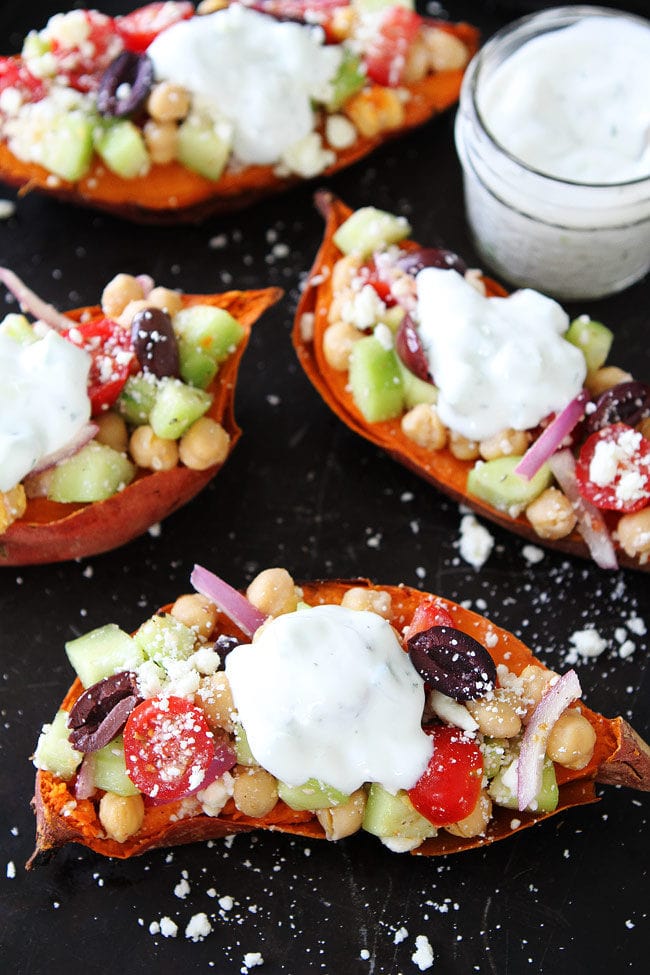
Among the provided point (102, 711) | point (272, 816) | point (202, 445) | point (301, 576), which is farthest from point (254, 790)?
point (202, 445)

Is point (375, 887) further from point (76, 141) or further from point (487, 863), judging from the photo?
point (76, 141)

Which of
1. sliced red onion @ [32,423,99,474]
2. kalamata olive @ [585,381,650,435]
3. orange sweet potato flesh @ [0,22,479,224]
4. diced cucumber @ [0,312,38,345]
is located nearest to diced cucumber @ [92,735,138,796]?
sliced red onion @ [32,423,99,474]

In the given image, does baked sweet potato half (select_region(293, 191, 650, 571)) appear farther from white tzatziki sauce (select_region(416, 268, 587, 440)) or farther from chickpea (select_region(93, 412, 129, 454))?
chickpea (select_region(93, 412, 129, 454))

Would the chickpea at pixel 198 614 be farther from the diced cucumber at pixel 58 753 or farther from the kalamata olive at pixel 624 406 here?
the kalamata olive at pixel 624 406

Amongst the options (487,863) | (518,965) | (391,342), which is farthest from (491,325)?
(518,965)

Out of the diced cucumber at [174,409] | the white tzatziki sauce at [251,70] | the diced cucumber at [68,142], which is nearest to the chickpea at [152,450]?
the diced cucumber at [174,409]

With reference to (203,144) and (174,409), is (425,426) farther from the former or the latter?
(203,144)
